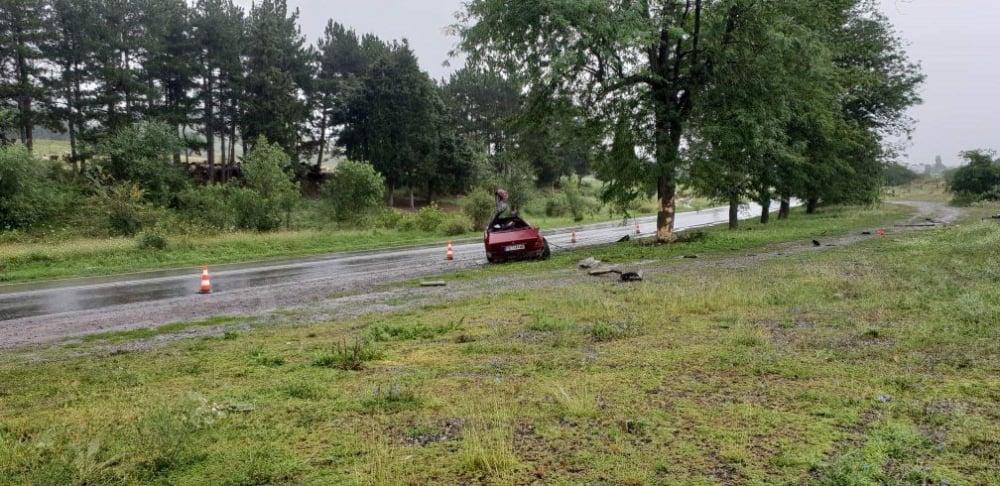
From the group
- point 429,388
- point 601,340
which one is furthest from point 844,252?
point 429,388

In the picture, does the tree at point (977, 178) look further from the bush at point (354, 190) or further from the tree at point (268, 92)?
the tree at point (268, 92)

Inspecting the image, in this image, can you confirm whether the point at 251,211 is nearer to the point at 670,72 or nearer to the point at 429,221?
the point at 429,221

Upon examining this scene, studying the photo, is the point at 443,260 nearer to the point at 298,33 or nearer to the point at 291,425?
the point at 291,425

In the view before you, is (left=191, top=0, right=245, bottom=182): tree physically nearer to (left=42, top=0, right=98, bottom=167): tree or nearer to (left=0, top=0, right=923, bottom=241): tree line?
(left=0, top=0, right=923, bottom=241): tree line

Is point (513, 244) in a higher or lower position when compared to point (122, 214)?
→ lower

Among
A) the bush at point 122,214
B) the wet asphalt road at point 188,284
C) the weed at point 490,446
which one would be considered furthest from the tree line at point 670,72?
the bush at point 122,214

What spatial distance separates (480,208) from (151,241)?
18812mm

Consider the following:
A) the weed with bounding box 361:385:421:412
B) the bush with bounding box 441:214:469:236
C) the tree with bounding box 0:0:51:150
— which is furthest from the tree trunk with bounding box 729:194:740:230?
the tree with bounding box 0:0:51:150

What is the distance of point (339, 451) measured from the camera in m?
3.55

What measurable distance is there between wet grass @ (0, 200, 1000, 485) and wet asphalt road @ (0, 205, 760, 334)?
418 cm

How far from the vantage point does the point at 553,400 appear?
436 cm

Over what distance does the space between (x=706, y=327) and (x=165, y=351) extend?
7.04 metres

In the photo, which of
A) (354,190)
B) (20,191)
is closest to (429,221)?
(354,190)

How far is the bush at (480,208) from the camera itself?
35.7 metres
